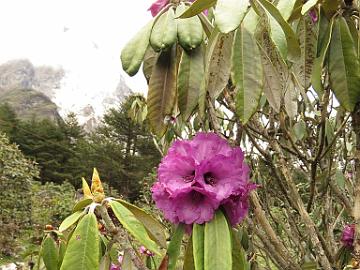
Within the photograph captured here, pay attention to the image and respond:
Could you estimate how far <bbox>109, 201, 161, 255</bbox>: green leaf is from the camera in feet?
1.87

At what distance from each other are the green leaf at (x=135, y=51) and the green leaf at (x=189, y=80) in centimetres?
6

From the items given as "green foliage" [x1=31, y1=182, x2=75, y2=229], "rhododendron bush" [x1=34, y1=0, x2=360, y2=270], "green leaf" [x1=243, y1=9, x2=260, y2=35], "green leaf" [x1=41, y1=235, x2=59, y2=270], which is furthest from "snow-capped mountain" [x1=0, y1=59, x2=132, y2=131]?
"green leaf" [x1=243, y1=9, x2=260, y2=35]

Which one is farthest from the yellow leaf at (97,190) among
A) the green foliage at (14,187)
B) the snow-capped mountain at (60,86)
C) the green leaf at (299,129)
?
the snow-capped mountain at (60,86)

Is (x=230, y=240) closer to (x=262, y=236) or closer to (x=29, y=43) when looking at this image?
(x=262, y=236)

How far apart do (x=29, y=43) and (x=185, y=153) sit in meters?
50.0

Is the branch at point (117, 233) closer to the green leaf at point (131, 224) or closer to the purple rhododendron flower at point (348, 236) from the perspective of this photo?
the green leaf at point (131, 224)

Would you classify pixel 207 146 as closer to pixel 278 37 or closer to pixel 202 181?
pixel 202 181

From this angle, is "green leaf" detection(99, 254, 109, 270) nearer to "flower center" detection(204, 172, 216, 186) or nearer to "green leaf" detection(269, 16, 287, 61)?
"flower center" detection(204, 172, 216, 186)

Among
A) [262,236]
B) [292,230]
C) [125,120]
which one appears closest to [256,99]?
[262,236]

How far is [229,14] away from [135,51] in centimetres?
19

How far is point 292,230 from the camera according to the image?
1.34 meters

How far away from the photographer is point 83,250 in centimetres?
54

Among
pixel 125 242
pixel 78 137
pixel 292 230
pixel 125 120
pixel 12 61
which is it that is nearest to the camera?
pixel 125 242

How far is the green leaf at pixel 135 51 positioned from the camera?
615 millimetres
